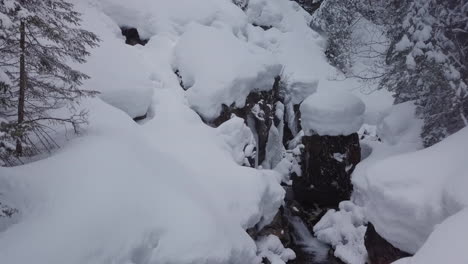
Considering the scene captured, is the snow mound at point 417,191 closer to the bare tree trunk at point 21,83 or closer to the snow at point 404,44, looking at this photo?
the snow at point 404,44

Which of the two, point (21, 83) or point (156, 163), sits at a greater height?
point (21, 83)

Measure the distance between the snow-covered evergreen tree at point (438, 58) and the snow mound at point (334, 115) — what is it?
5.40 m

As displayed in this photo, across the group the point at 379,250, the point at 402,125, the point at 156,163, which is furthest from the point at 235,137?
the point at 402,125

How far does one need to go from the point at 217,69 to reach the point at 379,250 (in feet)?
23.0

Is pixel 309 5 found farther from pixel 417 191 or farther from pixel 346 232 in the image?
pixel 417 191

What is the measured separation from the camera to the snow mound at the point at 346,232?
1209cm

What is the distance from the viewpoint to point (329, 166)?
16109 mm

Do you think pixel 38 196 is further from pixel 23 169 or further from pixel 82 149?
pixel 82 149

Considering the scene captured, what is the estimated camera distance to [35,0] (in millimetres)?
5945

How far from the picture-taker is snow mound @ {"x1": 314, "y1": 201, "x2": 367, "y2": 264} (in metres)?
12.1

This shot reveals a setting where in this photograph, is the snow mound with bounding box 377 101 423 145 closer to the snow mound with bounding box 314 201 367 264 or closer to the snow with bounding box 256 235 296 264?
the snow mound with bounding box 314 201 367 264

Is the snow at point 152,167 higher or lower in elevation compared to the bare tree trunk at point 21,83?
lower

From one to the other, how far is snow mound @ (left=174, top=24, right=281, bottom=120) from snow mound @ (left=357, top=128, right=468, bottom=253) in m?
5.13

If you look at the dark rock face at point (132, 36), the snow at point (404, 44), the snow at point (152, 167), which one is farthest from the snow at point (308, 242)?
the dark rock face at point (132, 36)
